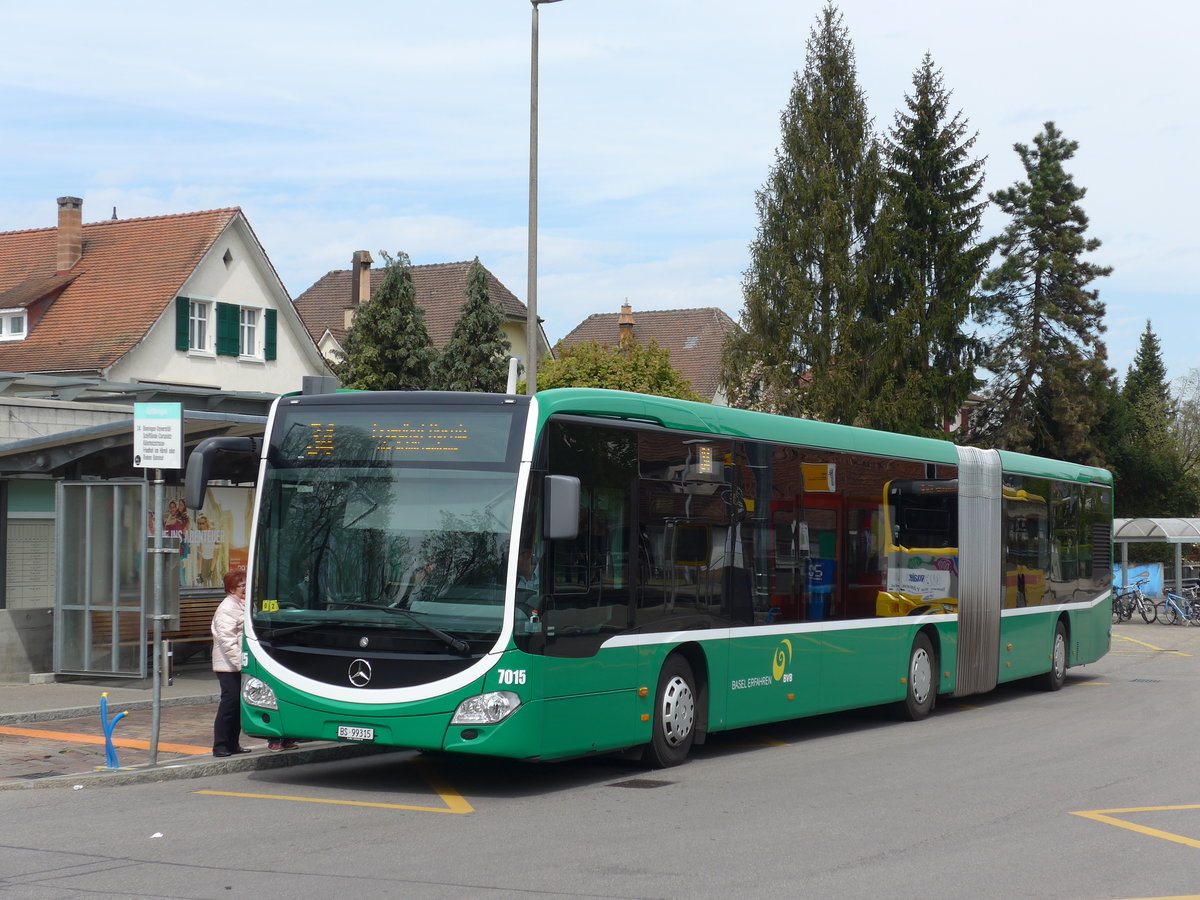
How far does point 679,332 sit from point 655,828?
69.8m

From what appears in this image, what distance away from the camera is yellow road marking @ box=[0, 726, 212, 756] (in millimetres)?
12648

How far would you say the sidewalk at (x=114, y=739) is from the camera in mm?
11422

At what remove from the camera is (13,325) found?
46.6 m

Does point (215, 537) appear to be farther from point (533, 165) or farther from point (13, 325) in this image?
point (13, 325)

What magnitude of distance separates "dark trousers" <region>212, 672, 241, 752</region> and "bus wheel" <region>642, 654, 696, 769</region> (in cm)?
325

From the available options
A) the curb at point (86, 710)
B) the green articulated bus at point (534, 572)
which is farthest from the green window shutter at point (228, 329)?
the green articulated bus at point (534, 572)

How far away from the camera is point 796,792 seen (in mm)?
11188

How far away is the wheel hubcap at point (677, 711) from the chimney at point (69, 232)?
130 ft

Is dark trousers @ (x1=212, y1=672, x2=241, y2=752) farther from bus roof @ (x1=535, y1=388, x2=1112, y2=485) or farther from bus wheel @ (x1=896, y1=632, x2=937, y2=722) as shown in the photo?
bus wheel @ (x1=896, y1=632, x2=937, y2=722)

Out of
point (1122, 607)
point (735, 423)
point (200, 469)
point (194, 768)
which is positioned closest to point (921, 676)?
point (735, 423)

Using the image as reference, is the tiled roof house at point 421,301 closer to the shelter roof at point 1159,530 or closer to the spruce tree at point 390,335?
the spruce tree at point 390,335

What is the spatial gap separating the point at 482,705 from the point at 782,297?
4889 centimetres

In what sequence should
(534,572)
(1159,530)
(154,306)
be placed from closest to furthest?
1. (534,572)
2. (154,306)
3. (1159,530)

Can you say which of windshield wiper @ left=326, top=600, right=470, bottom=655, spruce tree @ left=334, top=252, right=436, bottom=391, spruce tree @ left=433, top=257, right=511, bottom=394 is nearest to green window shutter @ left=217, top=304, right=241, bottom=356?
spruce tree @ left=334, top=252, right=436, bottom=391
